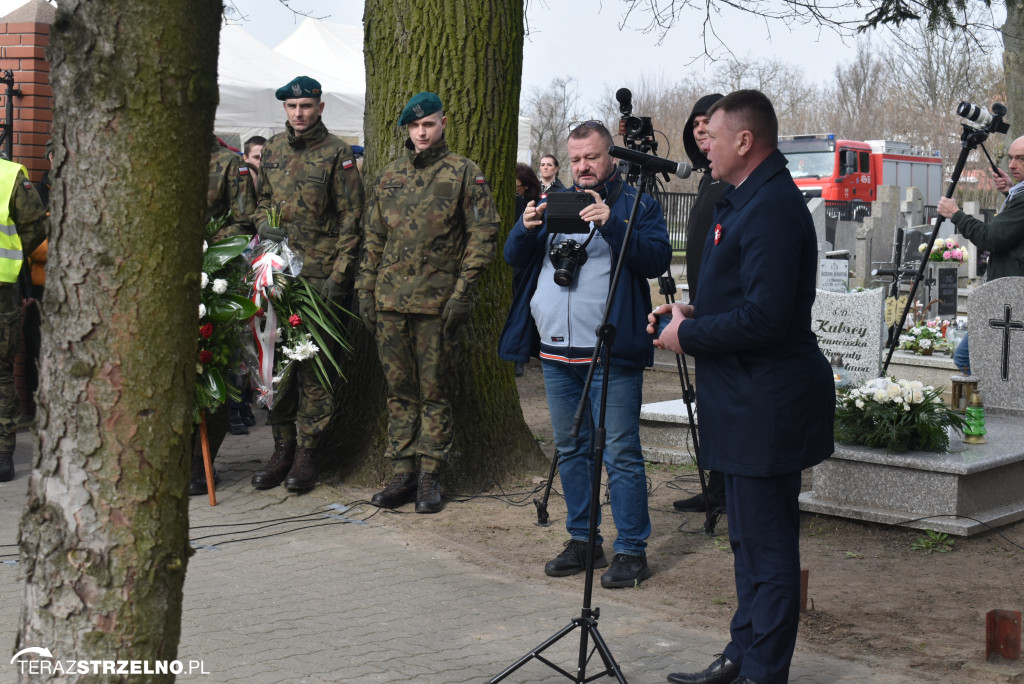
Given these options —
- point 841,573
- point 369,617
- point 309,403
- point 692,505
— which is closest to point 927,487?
point 841,573

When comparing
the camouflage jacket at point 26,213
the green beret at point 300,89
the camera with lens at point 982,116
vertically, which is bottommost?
the camouflage jacket at point 26,213

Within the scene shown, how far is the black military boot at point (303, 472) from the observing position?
6805mm

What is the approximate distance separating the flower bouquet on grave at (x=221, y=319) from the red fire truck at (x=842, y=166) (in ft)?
81.3

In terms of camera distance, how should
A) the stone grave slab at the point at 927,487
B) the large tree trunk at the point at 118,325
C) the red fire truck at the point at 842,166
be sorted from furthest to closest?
the red fire truck at the point at 842,166 < the stone grave slab at the point at 927,487 < the large tree trunk at the point at 118,325

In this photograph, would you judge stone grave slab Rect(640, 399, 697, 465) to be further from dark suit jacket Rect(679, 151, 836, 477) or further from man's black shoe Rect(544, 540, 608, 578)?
dark suit jacket Rect(679, 151, 836, 477)

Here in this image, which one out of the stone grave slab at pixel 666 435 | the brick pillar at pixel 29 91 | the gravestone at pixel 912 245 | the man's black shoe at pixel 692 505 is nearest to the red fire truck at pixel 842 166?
the gravestone at pixel 912 245

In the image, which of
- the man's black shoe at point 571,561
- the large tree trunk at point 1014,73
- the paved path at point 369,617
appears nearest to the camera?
the paved path at point 369,617

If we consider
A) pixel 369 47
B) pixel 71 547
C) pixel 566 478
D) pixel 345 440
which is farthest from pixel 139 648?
pixel 369 47

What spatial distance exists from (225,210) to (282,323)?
138cm

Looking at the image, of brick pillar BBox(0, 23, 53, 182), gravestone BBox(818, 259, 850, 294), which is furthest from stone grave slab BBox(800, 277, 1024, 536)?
brick pillar BBox(0, 23, 53, 182)

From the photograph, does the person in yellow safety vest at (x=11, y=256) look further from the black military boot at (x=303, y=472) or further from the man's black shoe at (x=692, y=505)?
the man's black shoe at (x=692, y=505)

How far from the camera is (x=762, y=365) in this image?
373 centimetres

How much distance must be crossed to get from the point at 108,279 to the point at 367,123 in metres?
4.92

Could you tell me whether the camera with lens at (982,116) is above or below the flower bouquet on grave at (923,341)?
above
